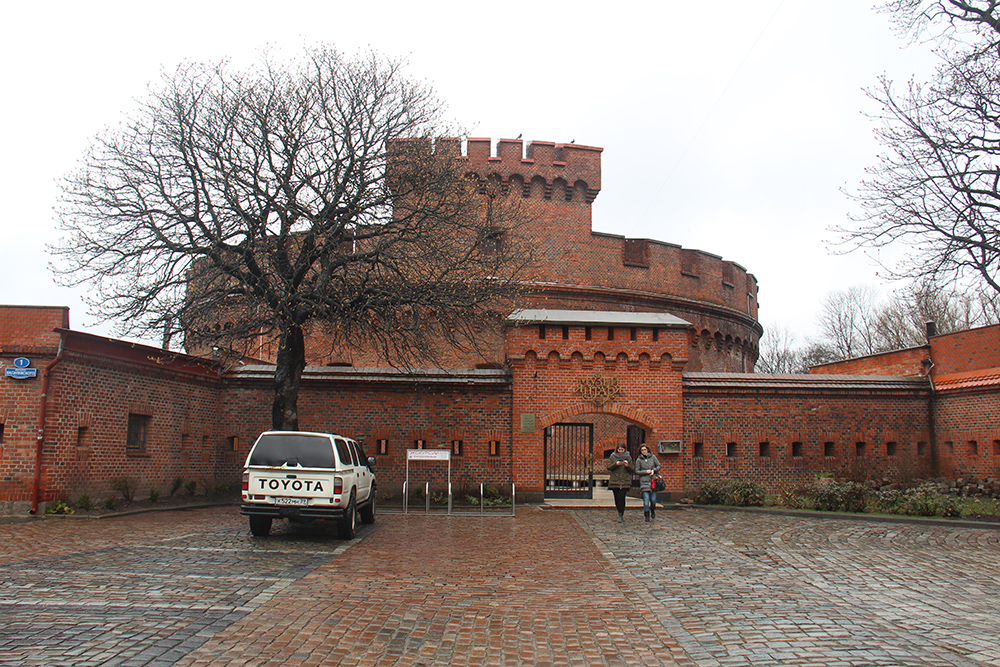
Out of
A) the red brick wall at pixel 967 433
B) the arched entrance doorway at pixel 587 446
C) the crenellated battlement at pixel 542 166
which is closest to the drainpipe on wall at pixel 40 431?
the arched entrance doorway at pixel 587 446

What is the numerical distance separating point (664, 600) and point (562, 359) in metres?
11.1

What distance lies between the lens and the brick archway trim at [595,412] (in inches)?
722

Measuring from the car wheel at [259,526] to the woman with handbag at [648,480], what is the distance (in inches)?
297

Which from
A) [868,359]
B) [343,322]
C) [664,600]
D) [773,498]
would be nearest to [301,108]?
[343,322]

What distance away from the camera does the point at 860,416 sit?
64.9 ft

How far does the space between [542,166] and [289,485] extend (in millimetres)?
18976

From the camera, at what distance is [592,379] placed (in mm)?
18438

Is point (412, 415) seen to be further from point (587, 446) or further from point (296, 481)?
point (587, 446)

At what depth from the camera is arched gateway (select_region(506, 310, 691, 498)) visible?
18.3 meters

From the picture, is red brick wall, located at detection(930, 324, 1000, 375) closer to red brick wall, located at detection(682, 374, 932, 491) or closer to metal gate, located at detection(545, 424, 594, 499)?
red brick wall, located at detection(682, 374, 932, 491)

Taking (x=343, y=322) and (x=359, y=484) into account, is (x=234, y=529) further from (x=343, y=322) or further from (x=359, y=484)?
(x=343, y=322)

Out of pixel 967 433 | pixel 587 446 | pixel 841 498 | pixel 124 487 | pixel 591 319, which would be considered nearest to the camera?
pixel 124 487

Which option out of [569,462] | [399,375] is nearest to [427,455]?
[399,375]

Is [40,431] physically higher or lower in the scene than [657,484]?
higher
